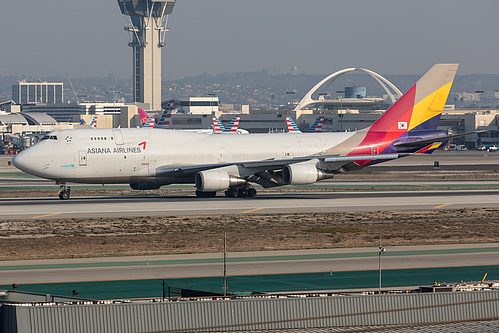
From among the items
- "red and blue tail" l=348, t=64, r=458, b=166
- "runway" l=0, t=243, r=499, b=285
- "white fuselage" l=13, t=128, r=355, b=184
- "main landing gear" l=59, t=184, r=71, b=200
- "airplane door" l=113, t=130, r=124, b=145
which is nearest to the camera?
"runway" l=0, t=243, r=499, b=285

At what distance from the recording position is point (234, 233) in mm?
41469

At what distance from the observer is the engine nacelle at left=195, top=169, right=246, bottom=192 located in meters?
54.8

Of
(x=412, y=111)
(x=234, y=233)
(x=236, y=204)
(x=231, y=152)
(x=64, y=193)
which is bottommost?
(x=234, y=233)

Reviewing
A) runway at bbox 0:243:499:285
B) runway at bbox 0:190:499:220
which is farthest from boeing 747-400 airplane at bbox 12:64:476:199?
runway at bbox 0:243:499:285

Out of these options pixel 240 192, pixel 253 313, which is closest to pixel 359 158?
pixel 240 192

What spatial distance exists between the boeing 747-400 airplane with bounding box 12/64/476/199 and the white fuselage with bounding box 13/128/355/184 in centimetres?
7

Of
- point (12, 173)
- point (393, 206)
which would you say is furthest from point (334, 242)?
point (12, 173)

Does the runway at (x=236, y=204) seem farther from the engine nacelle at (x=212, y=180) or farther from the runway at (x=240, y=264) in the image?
the runway at (x=240, y=264)

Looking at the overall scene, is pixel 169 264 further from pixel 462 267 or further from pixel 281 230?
pixel 462 267

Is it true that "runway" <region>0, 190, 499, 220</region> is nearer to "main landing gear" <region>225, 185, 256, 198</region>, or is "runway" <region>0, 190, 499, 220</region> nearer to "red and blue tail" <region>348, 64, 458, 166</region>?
"main landing gear" <region>225, 185, 256, 198</region>

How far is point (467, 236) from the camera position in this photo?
4134cm

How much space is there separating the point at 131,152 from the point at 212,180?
639 cm

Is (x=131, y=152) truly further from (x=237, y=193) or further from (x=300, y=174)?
(x=300, y=174)

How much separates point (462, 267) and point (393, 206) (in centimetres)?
2077
